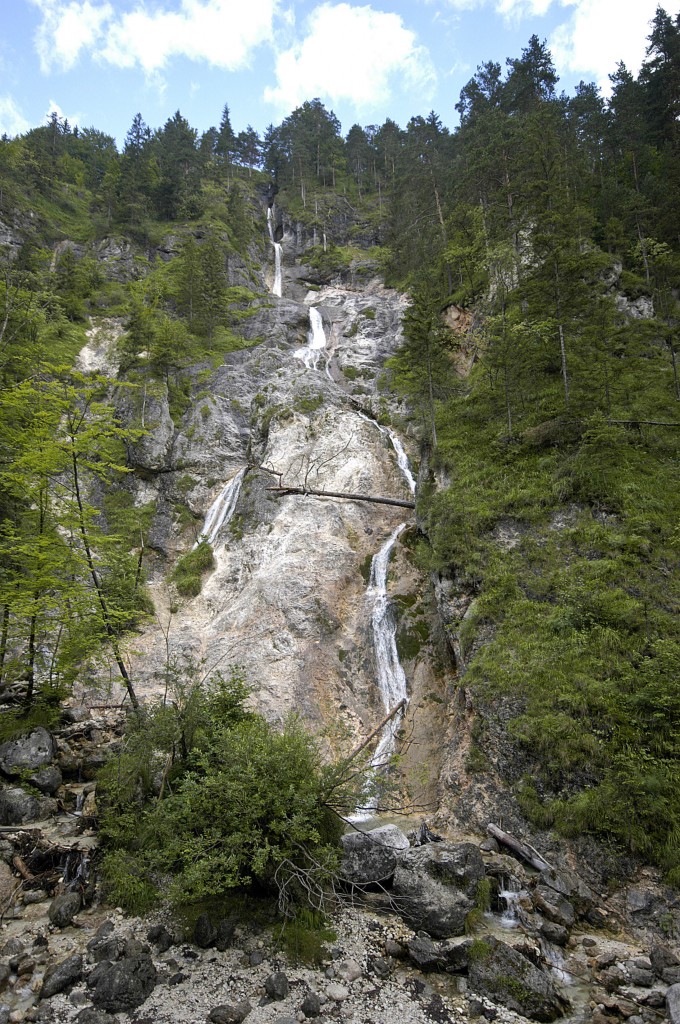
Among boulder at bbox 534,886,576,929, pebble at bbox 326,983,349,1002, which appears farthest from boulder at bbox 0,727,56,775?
boulder at bbox 534,886,576,929

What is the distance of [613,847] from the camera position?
915 centimetres

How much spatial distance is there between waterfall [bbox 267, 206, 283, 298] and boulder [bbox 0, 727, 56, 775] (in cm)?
5286

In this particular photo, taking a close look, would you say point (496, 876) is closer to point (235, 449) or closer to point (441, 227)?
point (235, 449)

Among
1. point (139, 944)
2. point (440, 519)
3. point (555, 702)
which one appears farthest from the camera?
point (440, 519)

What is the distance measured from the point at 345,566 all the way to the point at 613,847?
47.1 feet

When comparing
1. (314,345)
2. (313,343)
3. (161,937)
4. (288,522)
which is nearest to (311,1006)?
(161,937)

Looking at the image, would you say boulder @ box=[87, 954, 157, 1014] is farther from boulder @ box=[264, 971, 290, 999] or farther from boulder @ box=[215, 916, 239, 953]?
boulder @ box=[264, 971, 290, 999]

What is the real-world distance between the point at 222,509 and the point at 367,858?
69.5 feet

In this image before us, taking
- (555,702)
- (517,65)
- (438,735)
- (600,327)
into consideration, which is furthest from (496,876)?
(517,65)

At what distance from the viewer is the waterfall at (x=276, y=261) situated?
186 feet

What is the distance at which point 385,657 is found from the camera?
735 inches

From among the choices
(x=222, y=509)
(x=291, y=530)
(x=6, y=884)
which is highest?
(x=222, y=509)

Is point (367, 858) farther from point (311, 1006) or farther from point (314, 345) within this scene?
point (314, 345)

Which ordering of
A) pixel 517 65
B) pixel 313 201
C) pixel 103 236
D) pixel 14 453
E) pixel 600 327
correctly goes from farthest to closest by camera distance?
pixel 313 201
pixel 103 236
pixel 517 65
pixel 600 327
pixel 14 453
